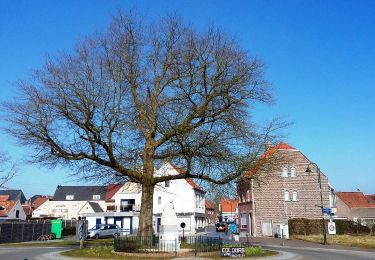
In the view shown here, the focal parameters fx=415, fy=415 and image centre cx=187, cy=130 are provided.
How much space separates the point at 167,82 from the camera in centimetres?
2702

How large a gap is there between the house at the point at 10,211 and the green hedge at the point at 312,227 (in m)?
46.8

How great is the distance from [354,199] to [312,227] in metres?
26.7

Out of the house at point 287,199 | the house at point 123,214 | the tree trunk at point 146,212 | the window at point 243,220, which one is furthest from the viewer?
the house at point 123,214

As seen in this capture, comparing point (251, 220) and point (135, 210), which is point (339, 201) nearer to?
point (251, 220)

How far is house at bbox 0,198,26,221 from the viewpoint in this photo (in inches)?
2835

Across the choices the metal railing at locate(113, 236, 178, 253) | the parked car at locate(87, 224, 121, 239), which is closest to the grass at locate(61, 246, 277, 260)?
the metal railing at locate(113, 236, 178, 253)

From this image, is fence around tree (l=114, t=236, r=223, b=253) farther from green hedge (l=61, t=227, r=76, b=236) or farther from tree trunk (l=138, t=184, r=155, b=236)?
green hedge (l=61, t=227, r=76, b=236)

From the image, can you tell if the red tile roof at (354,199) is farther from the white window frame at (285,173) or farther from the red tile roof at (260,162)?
the red tile roof at (260,162)

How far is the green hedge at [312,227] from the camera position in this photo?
5034 cm

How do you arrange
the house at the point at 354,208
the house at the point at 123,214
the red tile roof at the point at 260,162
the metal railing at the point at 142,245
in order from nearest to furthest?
the metal railing at the point at 142,245
the red tile roof at the point at 260,162
the house at the point at 123,214
the house at the point at 354,208

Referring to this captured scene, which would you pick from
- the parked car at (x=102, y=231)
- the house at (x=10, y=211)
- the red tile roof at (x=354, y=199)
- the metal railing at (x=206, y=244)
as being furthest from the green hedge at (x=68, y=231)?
the red tile roof at (x=354, y=199)

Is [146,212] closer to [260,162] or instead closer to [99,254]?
[99,254]

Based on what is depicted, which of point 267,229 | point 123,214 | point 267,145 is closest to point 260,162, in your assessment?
point 267,145

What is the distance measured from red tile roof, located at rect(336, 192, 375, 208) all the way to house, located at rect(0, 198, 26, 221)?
190 ft
